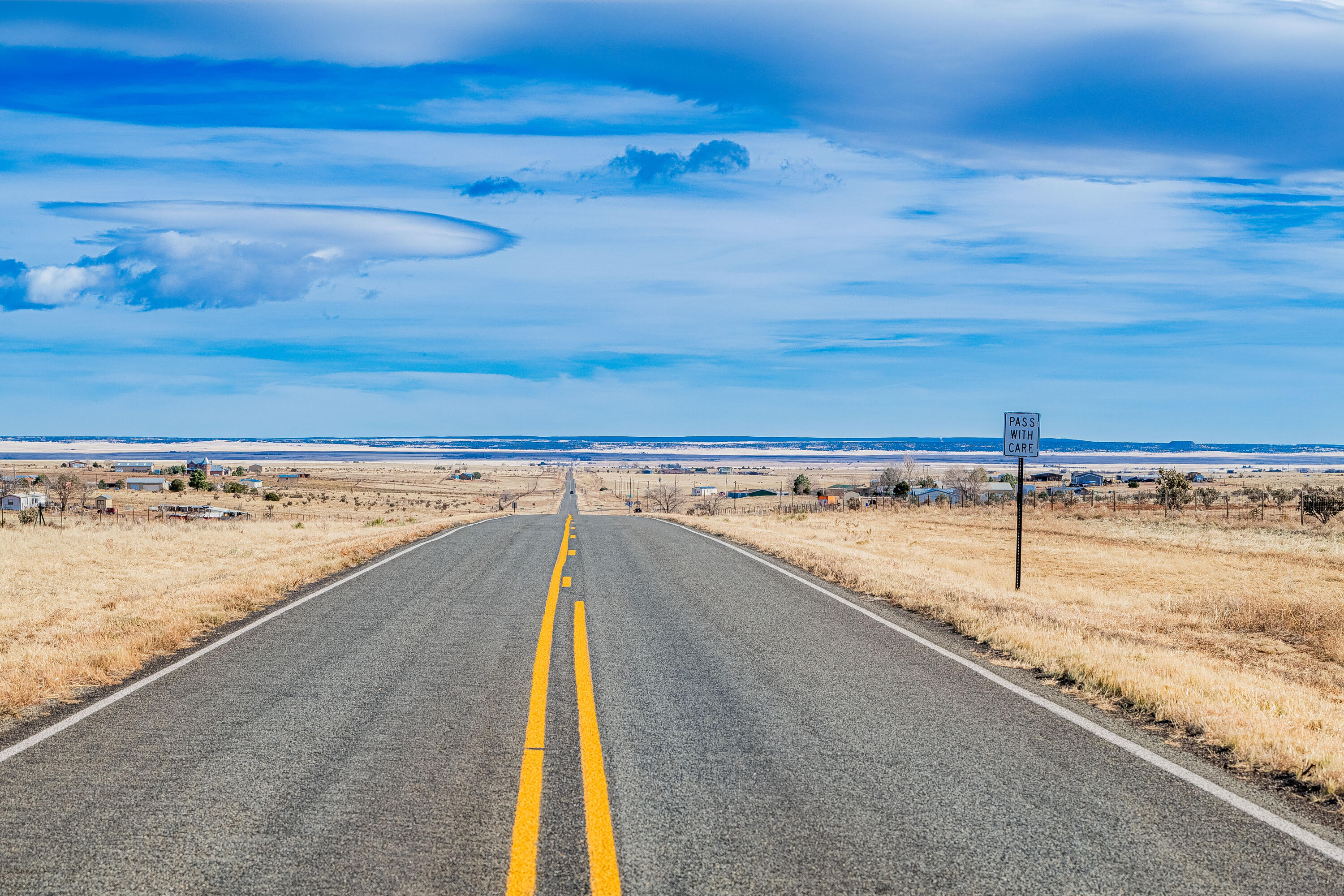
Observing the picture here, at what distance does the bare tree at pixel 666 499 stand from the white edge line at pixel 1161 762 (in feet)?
206

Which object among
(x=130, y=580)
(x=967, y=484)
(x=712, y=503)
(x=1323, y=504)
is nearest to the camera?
(x=130, y=580)

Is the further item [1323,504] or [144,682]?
[1323,504]

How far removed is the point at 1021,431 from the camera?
59.9 ft

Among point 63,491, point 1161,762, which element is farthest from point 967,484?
point 1161,762

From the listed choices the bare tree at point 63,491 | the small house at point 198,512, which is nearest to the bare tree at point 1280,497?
the small house at point 198,512

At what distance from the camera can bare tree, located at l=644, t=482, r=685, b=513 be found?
95000 millimetres

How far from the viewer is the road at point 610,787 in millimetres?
4508

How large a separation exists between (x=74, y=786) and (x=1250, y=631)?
16311 mm

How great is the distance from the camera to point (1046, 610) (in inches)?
559

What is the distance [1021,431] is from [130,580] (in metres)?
21.7

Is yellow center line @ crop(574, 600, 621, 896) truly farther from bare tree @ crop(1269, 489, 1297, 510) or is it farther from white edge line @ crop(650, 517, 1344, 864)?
bare tree @ crop(1269, 489, 1297, 510)

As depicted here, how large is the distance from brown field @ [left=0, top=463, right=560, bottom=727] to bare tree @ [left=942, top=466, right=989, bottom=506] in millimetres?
48066

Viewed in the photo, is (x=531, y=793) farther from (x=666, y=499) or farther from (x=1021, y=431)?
(x=666, y=499)

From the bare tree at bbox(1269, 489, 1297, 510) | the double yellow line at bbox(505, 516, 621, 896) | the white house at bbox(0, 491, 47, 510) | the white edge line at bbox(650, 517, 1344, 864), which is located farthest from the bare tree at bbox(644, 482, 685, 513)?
the double yellow line at bbox(505, 516, 621, 896)
